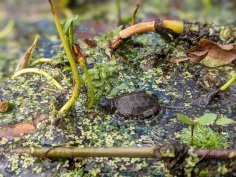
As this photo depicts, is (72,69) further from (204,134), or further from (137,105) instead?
(204,134)

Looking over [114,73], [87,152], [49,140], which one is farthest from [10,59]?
[87,152]

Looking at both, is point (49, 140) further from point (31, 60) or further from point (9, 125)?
point (31, 60)

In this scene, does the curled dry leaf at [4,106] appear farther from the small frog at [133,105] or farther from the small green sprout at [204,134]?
the small green sprout at [204,134]

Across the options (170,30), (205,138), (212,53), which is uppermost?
(170,30)

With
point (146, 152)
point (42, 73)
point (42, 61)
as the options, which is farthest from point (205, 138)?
point (42, 61)

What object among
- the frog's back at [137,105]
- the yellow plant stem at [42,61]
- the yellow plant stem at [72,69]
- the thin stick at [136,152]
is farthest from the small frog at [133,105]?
the yellow plant stem at [42,61]

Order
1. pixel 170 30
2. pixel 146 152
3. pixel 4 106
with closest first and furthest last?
1. pixel 146 152
2. pixel 4 106
3. pixel 170 30

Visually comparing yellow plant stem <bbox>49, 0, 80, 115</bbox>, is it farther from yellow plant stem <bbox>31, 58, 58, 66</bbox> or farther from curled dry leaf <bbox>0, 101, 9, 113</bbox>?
yellow plant stem <bbox>31, 58, 58, 66</bbox>
